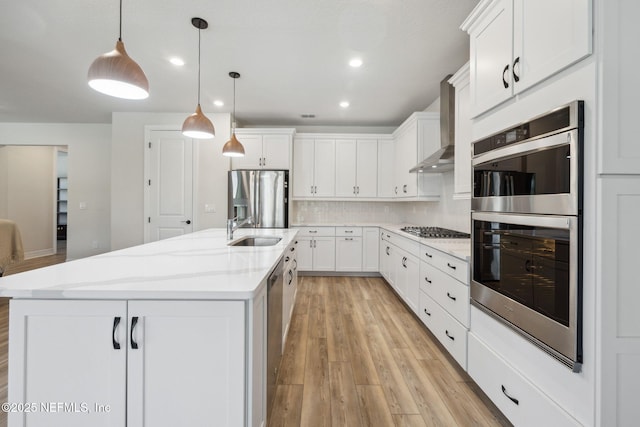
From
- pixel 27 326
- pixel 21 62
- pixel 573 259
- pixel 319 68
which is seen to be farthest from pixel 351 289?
pixel 21 62

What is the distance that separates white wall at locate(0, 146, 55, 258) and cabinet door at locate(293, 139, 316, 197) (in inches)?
229

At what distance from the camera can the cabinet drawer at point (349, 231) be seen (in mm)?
4536

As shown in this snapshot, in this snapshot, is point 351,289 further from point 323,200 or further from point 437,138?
point 437,138

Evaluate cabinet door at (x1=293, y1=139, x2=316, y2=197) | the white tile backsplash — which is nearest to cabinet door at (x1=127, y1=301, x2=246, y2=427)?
cabinet door at (x1=293, y1=139, x2=316, y2=197)

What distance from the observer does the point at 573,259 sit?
1045mm

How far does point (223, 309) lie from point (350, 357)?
1498 millimetres

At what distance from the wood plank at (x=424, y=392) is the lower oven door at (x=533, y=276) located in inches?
24.9

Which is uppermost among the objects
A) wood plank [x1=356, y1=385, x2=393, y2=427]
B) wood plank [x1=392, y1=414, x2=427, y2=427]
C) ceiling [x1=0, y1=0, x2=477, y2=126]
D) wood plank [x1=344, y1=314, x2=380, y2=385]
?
ceiling [x1=0, y1=0, x2=477, y2=126]

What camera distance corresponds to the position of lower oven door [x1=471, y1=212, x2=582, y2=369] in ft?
3.46

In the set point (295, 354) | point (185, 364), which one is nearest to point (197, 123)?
point (185, 364)

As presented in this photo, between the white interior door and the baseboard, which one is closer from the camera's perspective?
the white interior door

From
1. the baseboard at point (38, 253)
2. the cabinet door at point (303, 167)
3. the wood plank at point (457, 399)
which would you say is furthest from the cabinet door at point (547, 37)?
the baseboard at point (38, 253)

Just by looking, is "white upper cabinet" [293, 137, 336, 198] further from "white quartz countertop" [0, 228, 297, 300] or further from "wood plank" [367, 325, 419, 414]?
"white quartz countertop" [0, 228, 297, 300]

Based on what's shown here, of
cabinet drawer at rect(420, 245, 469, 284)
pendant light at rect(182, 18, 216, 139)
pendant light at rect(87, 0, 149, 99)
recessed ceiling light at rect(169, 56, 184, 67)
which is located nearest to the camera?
pendant light at rect(87, 0, 149, 99)
